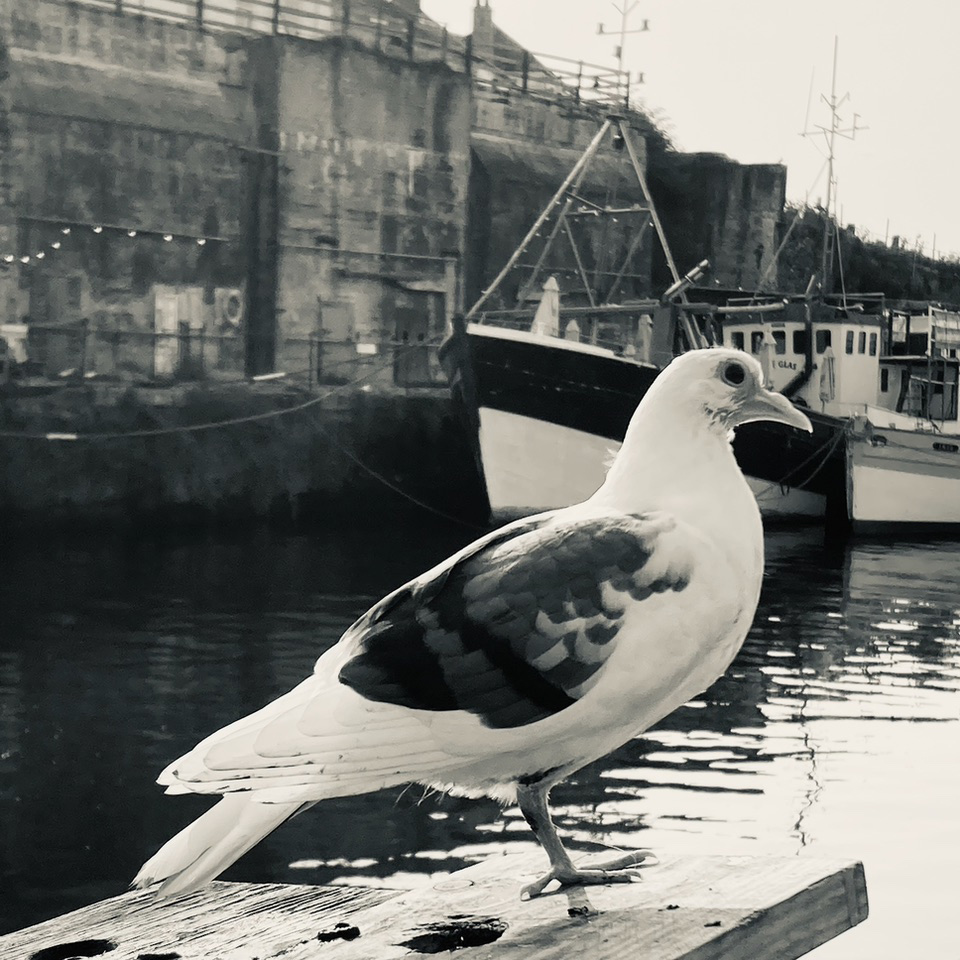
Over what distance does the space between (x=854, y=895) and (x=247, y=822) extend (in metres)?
0.76

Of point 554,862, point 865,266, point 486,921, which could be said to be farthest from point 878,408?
point 486,921

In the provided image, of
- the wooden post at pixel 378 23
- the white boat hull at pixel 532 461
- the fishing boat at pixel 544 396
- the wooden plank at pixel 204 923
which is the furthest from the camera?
the wooden post at pixel 378 23

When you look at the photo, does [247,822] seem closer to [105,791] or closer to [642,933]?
[642,933]

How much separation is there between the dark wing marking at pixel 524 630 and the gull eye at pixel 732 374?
0.21 metres

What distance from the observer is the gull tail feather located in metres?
1.88

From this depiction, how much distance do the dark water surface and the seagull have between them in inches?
163

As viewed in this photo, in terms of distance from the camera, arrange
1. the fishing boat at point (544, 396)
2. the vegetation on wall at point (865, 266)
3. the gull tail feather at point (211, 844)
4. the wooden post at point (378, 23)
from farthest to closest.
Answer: the vegetation on wall at point (865, 266), the wooden post at point (378, 23), the fishing boat at point (544, 396), the gull tail feather at point (211, 844)

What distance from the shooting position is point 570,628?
209cm

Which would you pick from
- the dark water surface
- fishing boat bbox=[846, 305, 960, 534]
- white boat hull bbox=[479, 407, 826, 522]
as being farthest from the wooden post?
the dark water surface

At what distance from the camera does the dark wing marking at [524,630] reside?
6.82 feet

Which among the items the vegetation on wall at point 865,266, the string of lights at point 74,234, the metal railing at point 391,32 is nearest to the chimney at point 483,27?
the metal railing at point 391,32

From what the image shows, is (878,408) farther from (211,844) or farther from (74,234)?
(211,844)

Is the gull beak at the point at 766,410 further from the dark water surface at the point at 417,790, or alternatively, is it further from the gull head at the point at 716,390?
the dark water surface at the point at 417,790

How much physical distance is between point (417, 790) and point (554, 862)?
6348mm
